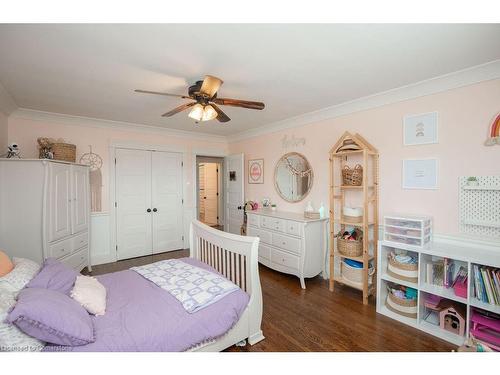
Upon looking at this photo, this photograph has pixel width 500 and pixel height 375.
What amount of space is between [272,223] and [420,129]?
2051mm

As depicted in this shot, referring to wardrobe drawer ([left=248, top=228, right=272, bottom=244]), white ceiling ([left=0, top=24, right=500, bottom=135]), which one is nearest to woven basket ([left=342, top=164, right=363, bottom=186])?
white ceiling ([left=0, top=24, right=500, bottom=135])

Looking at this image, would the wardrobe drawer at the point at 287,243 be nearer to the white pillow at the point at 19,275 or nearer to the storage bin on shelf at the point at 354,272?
the storage bin on shelf at the point at 354,272

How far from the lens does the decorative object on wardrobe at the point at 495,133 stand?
1.93 metres

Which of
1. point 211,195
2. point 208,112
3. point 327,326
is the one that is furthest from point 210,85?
point 211,195

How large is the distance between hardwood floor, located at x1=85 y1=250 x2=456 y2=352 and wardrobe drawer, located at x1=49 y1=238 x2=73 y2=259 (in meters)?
2.35

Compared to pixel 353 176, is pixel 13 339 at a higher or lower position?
lower

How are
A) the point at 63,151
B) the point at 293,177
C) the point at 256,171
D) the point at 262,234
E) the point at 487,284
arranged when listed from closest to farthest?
the point at 487,284
the point at 63,151
the point at 262,234
the point at 293,177
the point at 256,171

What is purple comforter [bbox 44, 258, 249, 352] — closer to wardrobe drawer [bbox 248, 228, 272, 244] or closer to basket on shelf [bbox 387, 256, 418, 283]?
basket on shelf [bbox 387, 256, 418, 283]

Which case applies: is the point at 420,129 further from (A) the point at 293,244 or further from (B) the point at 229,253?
(B) the point at 229,253

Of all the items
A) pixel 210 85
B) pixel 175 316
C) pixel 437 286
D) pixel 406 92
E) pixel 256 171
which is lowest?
pixel 437 286

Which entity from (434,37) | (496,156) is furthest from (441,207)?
(434,37)

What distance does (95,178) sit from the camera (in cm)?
372

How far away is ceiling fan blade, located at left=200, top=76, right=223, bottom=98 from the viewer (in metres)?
1.75
